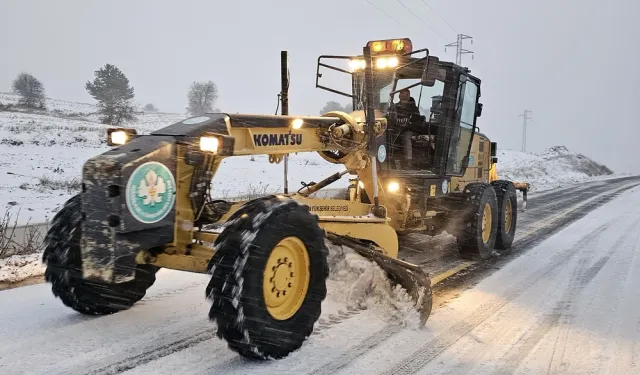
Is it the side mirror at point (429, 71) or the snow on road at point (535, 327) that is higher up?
the side mirror at point (429, 71)

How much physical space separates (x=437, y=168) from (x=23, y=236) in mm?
5658

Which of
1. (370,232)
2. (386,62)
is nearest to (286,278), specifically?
(370,232)

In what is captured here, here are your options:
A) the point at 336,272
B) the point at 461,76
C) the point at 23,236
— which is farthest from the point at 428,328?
the point at 23,236

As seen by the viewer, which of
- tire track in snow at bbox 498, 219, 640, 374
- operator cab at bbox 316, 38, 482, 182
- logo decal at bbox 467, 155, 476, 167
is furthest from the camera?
logo decal at bbox 467, 155, 476, 167

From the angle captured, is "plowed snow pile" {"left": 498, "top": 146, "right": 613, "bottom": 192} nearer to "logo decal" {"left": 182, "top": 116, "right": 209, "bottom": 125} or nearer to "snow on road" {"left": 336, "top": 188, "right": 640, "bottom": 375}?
"snow on road" {"left": 336, "top": 188, "right": 640, "bottom": 375}

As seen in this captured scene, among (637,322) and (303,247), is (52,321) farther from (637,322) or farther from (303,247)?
(637,322)

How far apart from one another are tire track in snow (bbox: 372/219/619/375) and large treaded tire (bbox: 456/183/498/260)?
0.84 metres

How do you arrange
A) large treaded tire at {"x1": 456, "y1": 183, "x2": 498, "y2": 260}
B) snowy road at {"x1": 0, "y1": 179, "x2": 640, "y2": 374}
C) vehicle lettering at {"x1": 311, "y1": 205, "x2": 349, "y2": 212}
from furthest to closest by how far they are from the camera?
large treaded tire at {"x1": 456, "y1": 183, "x2": 498, "y2": 260}
vehicle lettering at {"x1": 311, "y1": 205, "x2": 349, "y2": 212}
snowy road at {"x1": 0, "y1": 179, "x2": 640, "y2": 374}

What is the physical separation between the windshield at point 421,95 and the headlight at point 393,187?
3.86 ft

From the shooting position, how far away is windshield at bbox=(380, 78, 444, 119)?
23.7ft

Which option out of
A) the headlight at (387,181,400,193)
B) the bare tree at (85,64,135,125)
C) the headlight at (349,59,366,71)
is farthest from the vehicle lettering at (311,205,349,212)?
the bare tree at (85,64,135,125)

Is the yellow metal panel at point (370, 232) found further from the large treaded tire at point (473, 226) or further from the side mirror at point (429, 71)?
the large treaded tire at point (473, 226)

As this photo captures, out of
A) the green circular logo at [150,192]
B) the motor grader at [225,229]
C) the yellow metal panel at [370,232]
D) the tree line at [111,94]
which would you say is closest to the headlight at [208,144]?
the motor grader at [225,229]

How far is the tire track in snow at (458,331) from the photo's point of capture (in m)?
3.79
